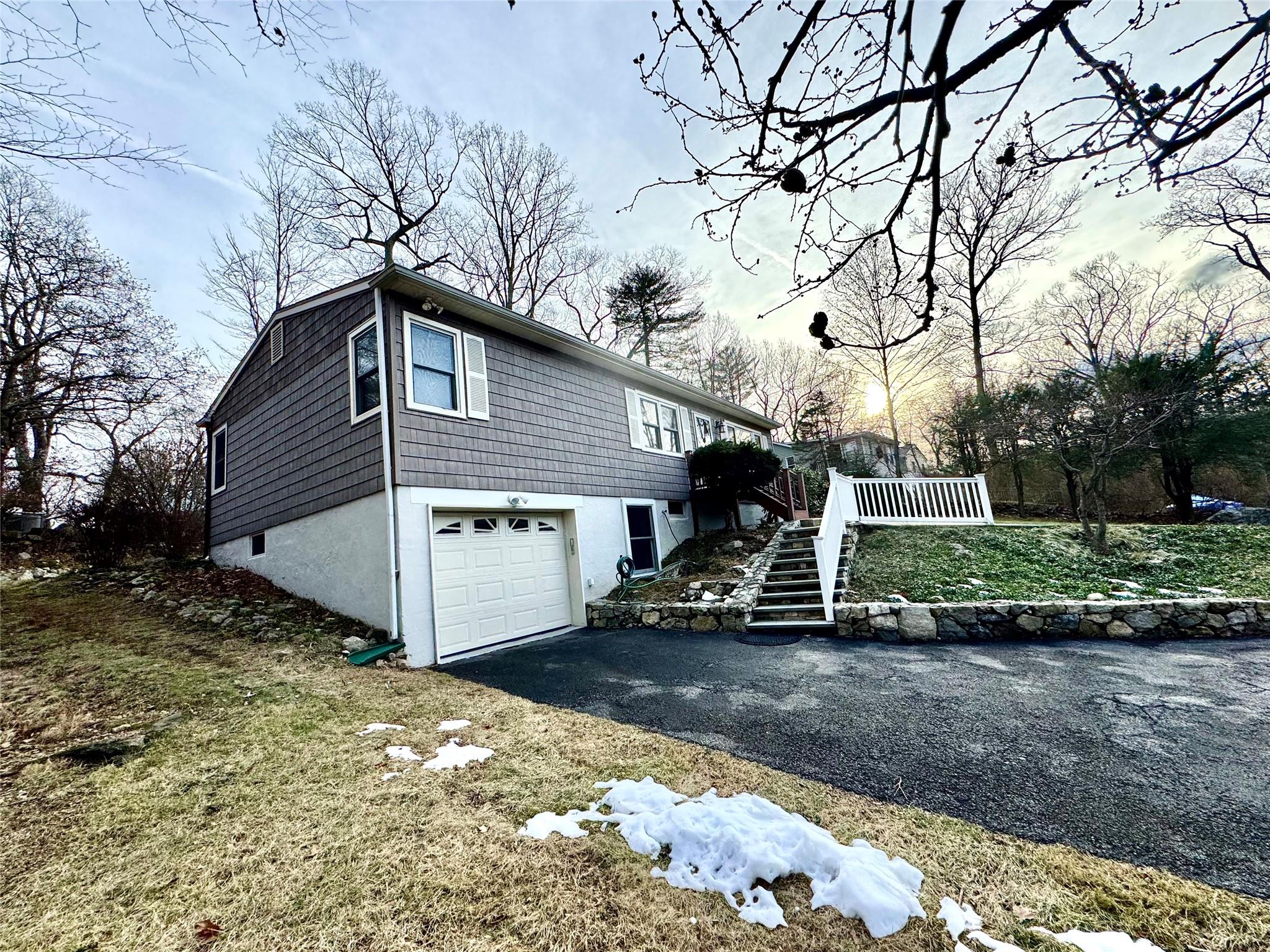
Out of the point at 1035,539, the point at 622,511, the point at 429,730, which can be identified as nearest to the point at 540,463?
the point at 622,511

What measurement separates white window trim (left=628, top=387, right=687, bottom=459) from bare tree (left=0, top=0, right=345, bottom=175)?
8515 millimetres

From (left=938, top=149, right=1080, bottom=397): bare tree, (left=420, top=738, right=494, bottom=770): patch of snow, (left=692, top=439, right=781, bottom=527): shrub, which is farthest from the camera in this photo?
(left=938, top=149, right=1080, bottom=397): bare tree

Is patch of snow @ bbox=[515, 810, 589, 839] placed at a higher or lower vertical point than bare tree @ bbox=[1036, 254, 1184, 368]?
lower

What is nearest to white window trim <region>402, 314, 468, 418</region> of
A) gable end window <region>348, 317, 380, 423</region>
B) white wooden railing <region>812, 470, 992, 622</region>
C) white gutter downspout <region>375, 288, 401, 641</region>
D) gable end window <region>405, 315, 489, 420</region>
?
gable end window <region>405, 315, 489, 420</region>

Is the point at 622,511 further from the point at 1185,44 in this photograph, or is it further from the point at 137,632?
the point at 1185,44

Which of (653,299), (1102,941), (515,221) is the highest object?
(515,221)

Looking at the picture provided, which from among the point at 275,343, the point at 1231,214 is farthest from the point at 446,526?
the point at 1231,214

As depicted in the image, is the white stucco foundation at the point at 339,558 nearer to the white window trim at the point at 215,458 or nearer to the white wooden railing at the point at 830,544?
the white window trim at the point at 215,458

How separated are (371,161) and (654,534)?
1407cm

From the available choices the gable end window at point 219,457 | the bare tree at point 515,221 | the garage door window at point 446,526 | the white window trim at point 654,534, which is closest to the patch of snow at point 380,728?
the garage door window at point 446,526

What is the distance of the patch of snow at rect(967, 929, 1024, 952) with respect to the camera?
146 cm

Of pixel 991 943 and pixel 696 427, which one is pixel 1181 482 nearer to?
pixel 696 427

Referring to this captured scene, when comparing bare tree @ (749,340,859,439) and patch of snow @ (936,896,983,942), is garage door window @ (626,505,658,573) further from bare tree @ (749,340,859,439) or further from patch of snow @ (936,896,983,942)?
bare tree @ (749,340,859,439)

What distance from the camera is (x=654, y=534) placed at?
10.3m
